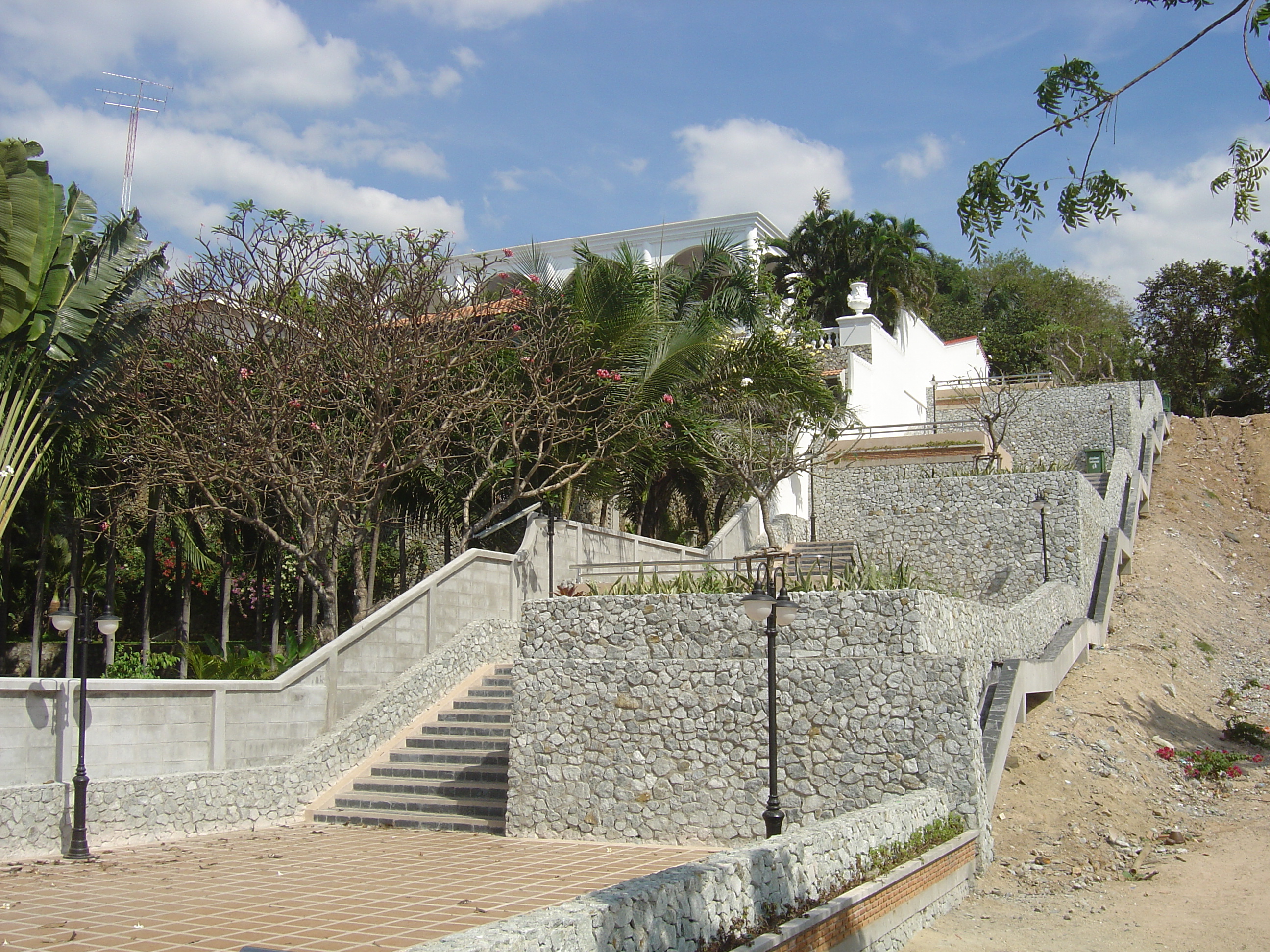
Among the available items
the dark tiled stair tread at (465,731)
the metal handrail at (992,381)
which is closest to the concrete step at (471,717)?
the dark tiled stair tread at (465,731)

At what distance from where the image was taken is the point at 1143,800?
13.6m

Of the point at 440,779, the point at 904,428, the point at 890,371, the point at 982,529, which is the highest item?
the point at 890,371

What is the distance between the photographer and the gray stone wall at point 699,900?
5438 mm

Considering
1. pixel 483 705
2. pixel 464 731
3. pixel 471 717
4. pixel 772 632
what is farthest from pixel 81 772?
pixel 772 632

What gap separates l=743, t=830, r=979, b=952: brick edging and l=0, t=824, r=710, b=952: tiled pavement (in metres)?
2.47

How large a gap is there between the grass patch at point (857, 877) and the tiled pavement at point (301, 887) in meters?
2.23

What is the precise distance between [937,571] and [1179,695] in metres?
5.95

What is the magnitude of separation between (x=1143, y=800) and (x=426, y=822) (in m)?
9.50

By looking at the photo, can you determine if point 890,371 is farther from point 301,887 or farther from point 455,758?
point 301,887

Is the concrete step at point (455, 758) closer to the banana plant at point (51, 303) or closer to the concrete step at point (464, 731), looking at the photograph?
the concrete step at point (464, 731)

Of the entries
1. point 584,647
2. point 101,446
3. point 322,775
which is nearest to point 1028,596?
point 584,647

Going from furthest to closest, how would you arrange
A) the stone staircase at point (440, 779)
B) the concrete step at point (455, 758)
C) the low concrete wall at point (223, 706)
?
the concrete step at point (455, 758) → the stone staircase at point (440, 779) → the low concrete wall at point (223, 706)

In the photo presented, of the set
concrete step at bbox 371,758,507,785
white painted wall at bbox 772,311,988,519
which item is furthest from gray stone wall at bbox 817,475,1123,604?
concrete step at bbox 371,758,507,785

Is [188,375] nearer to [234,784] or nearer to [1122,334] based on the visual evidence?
[234,784]
